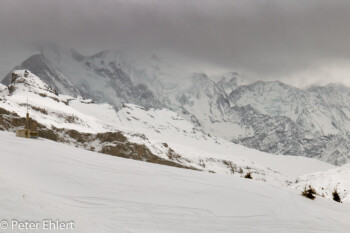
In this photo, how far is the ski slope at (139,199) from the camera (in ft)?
32.4

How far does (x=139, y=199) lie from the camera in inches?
468

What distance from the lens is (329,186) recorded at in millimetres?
128000

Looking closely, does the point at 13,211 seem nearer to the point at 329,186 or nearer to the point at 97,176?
the point at 97,176

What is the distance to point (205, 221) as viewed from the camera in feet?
36.5

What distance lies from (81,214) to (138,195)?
94.3 inches

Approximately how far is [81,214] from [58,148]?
6.16 m

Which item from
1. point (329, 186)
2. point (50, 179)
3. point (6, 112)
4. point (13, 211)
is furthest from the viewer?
point (6, 112)

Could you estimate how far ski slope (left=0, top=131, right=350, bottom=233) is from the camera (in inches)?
388

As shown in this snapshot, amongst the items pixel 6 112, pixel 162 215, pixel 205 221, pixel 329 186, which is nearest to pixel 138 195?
pixel 162 215

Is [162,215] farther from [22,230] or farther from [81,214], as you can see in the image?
[22,230]

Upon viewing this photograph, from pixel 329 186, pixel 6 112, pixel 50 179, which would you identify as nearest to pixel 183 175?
pixel 50 179

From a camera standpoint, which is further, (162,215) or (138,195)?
(138,195)

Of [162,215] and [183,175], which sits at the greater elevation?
[183,175]

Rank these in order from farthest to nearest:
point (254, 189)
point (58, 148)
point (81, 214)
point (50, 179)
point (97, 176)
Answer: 1. point (58, 148)
2. point (254, 189)
3. point (97, 176)
4. point (50, 179)
5. point (81, 214)
